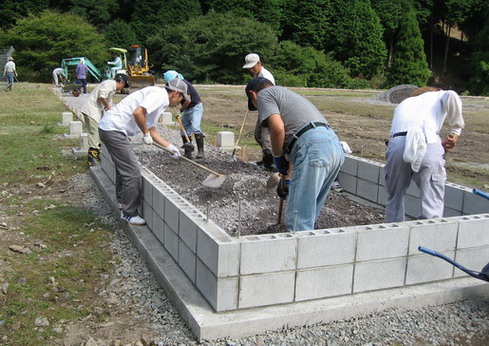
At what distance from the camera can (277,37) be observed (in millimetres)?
42562

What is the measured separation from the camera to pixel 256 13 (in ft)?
144

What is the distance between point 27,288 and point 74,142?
257 inches

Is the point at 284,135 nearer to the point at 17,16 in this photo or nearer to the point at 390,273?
the point at 390,273

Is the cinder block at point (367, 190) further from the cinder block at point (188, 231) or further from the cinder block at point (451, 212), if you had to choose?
the cinder block at point (188, 231)

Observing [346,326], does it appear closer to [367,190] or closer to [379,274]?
[379,274]

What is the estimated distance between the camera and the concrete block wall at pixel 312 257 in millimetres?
3078

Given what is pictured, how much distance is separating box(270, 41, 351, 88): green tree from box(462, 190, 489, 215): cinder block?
32.9 m

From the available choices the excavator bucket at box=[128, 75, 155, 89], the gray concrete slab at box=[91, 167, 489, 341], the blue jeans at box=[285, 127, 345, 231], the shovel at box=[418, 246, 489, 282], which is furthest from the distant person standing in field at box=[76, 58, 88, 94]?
the shovel at box=[418, 246, 489, 282]

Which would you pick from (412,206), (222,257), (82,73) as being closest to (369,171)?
(412,206)

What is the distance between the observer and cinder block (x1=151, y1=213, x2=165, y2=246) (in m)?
4.16

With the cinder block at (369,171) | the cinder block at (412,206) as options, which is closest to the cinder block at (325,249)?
the cinder block at (412,206)

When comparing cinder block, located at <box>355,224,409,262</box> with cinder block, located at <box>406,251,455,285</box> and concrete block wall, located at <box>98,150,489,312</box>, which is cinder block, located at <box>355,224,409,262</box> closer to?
concrete block wall, located at <box>98,150,489,312</box>

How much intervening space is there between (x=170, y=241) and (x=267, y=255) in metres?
1.10

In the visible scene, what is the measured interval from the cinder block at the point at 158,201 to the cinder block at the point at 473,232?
221 cm
